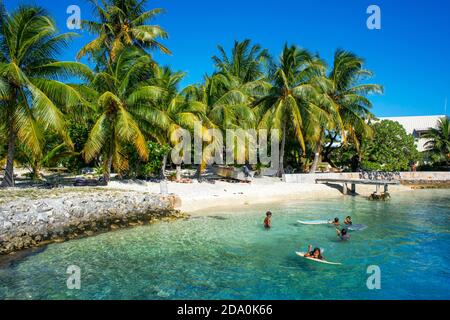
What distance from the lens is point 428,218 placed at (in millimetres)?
19766

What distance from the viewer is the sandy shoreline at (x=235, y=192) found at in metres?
21.9

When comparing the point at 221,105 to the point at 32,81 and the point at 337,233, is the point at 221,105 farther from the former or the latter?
the point at 337,233

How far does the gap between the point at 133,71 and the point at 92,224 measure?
10205 mm

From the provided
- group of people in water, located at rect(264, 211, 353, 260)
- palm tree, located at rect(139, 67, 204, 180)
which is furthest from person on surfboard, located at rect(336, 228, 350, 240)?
palm tree, located at rect(139, 67, 204, 180)

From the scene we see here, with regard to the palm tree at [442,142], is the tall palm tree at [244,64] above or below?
above

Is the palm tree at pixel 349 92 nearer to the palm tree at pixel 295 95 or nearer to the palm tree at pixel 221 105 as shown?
the palm tree at pixel 295 95

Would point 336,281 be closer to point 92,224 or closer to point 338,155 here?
point 92,224

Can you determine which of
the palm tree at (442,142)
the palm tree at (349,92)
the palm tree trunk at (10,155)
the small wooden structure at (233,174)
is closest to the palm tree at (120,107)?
the palm tree trunk at (10,155)

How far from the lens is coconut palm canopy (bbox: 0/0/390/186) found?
16109mm

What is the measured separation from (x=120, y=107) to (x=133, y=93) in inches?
57.6

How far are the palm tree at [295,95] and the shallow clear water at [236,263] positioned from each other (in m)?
13.1
